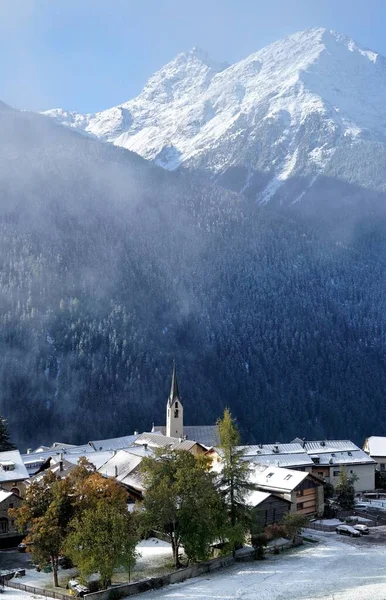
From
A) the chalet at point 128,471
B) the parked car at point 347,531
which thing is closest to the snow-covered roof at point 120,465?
the chalet at point 128,471

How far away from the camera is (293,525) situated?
231 ft

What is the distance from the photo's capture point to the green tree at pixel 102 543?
56.0 meters

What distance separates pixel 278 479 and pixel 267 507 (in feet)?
22.7

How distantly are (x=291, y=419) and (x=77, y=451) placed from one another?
9629cm

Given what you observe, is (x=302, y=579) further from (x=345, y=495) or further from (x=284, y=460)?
(x=284, y=460)

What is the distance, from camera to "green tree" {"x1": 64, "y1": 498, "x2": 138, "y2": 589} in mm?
56031

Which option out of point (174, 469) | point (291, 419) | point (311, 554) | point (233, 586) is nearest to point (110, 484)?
point (174, 469)

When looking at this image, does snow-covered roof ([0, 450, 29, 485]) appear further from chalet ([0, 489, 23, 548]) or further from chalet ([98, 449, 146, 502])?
chalet ([98, 449, 146, 502])

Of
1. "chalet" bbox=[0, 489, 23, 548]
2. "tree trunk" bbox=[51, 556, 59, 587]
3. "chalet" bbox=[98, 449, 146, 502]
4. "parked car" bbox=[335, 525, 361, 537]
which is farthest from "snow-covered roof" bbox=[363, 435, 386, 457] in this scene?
"tree trunk" bbox=[51, 556, 59, 587]

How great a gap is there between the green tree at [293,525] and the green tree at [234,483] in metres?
4.90

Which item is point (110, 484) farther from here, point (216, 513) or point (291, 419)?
point (291, 419)

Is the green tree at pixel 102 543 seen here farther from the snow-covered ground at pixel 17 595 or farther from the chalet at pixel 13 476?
the chalet at pixel 13 476

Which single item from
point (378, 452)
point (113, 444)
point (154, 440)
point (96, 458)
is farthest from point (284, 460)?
point (113, 444)

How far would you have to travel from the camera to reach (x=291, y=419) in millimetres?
191625
